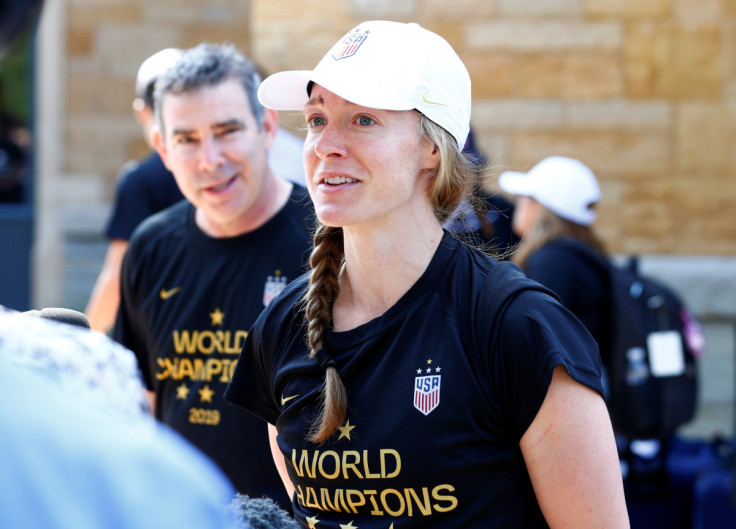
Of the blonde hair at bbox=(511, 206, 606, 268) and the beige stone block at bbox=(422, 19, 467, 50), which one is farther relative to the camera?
the beige stone block at bbox=(422, 19, 467, 50)

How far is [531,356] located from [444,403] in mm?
186

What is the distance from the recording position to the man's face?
10.2 feet

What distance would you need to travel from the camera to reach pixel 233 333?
296cm

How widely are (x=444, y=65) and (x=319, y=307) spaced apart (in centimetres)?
57

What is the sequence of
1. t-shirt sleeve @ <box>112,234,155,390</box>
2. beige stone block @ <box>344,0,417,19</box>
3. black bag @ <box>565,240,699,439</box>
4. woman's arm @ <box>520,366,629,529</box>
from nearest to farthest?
1. woman's arm @ <box>520,366,629,529</box>
2. t-shirt sleeve @ <box>112,234,155,390</box>
3. black bag @ <box>565,240,699,439</box>
4. beige stone block @ <box>344,0,417,19</box>

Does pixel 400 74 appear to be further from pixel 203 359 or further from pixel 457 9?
pixel 457 9

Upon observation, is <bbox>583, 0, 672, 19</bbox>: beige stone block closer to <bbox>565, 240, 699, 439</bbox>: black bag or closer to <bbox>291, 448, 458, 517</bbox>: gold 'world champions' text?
<bbox>565, 240, 699, 439</bbox>: black bag

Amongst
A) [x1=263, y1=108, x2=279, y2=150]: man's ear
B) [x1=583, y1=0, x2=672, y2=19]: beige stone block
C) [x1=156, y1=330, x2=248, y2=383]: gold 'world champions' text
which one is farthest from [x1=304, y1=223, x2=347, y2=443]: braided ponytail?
[x1=583, y1=0, x2=672, y2=19]: beige stone block

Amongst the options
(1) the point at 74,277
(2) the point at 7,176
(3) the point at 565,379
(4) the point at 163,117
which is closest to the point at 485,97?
(4) the point at 163,117

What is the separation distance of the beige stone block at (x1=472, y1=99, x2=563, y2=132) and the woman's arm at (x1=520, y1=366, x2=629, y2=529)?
14.9 ft

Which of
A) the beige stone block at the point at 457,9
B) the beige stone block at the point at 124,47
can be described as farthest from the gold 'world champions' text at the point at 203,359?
the beige stone block at the point at 124,47

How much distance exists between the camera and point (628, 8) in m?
6.16

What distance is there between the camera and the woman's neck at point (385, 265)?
2129mm

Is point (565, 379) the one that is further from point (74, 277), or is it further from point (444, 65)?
point (74, 277)
